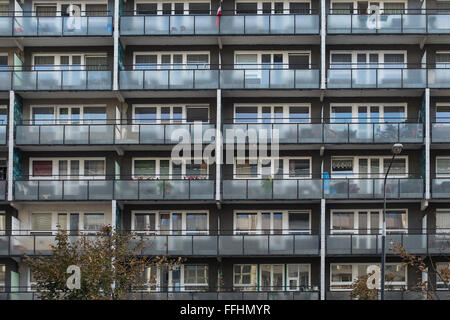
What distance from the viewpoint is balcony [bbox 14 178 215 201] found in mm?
42031

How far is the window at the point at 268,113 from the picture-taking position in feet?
145

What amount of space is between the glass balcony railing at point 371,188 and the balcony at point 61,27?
45.6ft

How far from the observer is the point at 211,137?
4259cm

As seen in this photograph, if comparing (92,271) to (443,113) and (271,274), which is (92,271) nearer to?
(271,274)

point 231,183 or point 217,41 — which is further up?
point 217,41

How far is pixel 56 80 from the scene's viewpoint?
141 feet

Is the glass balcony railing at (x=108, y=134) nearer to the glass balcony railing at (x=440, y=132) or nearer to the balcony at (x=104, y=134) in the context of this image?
the balcony at (x=104, y=134)

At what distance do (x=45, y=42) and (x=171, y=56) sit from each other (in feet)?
21.8

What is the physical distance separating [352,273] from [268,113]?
9.36 metres

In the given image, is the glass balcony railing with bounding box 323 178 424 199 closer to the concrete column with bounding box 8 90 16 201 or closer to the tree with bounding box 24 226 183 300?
the tree with bounding box 24 226 183 300

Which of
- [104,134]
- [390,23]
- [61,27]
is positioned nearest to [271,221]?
[104,134]

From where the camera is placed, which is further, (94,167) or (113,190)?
(94,167)
